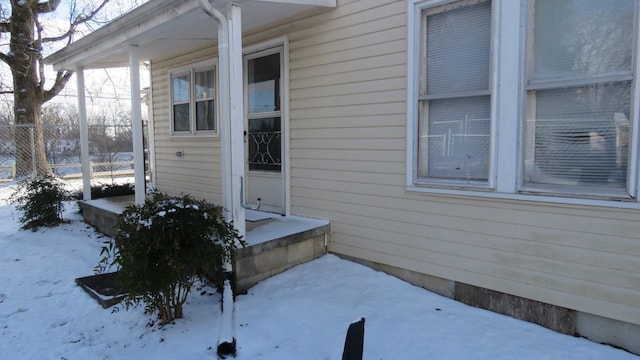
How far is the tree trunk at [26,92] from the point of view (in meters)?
11.5

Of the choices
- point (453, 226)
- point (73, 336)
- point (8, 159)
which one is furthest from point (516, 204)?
point (8, 159)

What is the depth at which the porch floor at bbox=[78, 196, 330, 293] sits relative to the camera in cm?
385

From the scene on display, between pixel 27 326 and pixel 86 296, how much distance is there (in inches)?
22.1

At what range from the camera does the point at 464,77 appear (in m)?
3.48

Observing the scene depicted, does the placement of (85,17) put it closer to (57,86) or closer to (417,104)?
(57,86)

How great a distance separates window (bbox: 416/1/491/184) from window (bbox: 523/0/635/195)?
35 centimetres

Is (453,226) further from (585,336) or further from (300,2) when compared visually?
(300,2)

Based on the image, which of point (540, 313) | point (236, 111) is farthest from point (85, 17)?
point (540, 313)

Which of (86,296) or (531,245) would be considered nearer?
(531,245)

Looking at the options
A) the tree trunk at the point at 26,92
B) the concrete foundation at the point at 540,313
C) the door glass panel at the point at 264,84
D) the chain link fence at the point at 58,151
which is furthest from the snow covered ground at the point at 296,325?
the tree trunk at the point at 26,92

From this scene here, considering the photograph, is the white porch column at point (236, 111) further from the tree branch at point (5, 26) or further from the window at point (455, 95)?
the tree branch at point (5, 26)

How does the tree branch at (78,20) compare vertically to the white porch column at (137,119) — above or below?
above

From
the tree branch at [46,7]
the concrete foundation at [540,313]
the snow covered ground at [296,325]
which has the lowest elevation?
the snow covered ground at [296,325]

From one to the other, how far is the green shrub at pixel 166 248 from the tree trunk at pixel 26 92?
1022 cm
